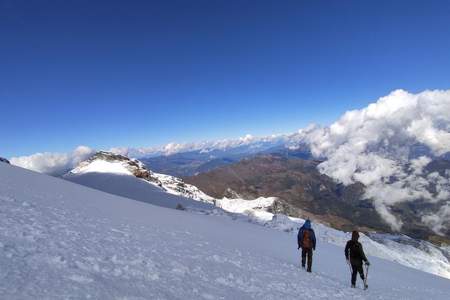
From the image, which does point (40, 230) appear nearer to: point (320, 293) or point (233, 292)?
point (233, 292)

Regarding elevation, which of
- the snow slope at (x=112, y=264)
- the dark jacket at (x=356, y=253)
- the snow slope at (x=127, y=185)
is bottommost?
the snow slope at (x=112, y=264)

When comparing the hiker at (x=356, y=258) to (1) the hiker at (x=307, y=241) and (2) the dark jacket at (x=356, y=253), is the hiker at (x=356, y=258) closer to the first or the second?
(2) the dark jacket at (x=356, y=253)

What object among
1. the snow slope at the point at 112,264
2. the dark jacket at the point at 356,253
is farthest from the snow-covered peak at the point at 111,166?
the dark jacket at the point at 356,253

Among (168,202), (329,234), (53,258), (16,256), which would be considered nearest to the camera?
(16,256)

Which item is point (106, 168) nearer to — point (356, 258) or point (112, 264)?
point (356, 258)

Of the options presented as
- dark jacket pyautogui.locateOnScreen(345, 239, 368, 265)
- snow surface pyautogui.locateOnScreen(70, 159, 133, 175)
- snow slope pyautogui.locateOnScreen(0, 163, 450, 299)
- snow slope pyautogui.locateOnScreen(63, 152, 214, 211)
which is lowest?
snow slope pyautogui.locateOnScreen(0, 163, 450, 299)

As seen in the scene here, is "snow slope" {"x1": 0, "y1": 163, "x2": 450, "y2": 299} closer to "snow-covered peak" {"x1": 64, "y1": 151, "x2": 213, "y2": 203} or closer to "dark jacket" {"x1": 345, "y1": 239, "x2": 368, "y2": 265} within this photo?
"dark jacket" {"x1": 345, "y1": 239, "x2": 368, "y2": 265}

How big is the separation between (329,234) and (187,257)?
241 feet

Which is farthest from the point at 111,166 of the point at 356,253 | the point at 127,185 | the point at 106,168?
the point at 356,253

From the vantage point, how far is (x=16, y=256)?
9.28 m

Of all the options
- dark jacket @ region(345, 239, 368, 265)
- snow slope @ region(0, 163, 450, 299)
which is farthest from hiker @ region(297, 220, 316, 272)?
dark jacket @ region(345, 239, 368, 265)

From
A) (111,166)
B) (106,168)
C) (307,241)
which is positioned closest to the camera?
(307,241)

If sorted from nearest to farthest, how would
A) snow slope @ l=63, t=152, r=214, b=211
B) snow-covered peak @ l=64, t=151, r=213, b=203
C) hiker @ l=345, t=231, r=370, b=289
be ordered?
1. hiker @ l=345, t=231, r=370, b=289
2. snow slope @ l=63, t=152, r=214, b=211
3. snow-covered peak @ l=64, t=151, r=213, b=203

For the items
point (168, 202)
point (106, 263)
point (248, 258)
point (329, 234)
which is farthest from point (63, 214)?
point (329, 234)
